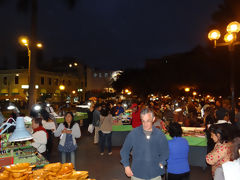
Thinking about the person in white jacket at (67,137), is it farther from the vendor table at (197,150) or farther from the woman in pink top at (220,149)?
the woman in pink top at (220,149)

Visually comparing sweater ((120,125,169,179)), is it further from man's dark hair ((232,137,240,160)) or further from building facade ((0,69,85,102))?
building facade ((0,69,85,102))

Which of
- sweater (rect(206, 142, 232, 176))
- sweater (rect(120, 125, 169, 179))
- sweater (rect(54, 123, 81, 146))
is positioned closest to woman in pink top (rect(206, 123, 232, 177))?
sweater (rect(206, 142, 232, 176))

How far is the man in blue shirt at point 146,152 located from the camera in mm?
3492

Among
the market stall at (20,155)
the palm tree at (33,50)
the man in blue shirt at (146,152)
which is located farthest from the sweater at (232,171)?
the palm tree at (33,50)

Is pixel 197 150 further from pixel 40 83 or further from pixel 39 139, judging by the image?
pixel 40 83

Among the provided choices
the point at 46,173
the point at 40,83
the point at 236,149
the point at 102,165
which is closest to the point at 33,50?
the point at 102,165

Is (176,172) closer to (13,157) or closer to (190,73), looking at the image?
(13,157)

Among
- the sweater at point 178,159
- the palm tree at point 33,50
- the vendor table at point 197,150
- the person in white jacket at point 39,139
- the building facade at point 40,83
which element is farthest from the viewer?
the building facade at point 40,83

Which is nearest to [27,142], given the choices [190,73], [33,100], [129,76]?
[33,100]

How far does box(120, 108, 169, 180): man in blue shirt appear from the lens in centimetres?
349

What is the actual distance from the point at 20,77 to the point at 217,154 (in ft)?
158

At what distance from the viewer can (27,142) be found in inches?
215

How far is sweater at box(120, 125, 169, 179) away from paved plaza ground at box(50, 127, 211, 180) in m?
3.53

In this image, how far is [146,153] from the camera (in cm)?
351
